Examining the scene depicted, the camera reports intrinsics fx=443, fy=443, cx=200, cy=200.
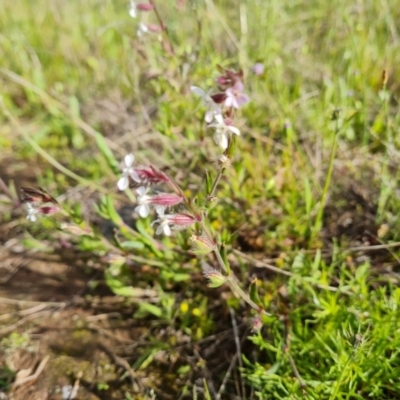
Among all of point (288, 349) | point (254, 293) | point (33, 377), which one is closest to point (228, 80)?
point (254, 293)

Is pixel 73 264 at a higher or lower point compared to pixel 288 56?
lower

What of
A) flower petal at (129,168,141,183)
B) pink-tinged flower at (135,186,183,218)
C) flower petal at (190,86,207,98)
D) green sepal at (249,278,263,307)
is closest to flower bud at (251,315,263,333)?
green sepal at (249,278,263,307)

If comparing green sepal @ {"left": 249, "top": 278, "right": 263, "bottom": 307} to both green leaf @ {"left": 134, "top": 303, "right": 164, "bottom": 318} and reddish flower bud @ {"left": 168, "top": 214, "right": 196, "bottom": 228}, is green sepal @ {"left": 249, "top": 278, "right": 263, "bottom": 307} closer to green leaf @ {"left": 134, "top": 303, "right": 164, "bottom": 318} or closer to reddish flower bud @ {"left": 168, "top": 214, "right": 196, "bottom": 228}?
reddish flower bud @ {"left": 168, "top": 214, "right": 196, "bottom": 228}

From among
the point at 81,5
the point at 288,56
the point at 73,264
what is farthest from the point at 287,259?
the point at 81,5

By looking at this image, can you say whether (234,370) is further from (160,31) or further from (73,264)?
(160,31)

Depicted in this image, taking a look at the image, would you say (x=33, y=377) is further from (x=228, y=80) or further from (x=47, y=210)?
(x=228, y=80)

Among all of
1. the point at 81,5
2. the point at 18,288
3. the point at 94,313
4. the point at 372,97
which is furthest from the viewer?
the point at 81,5
